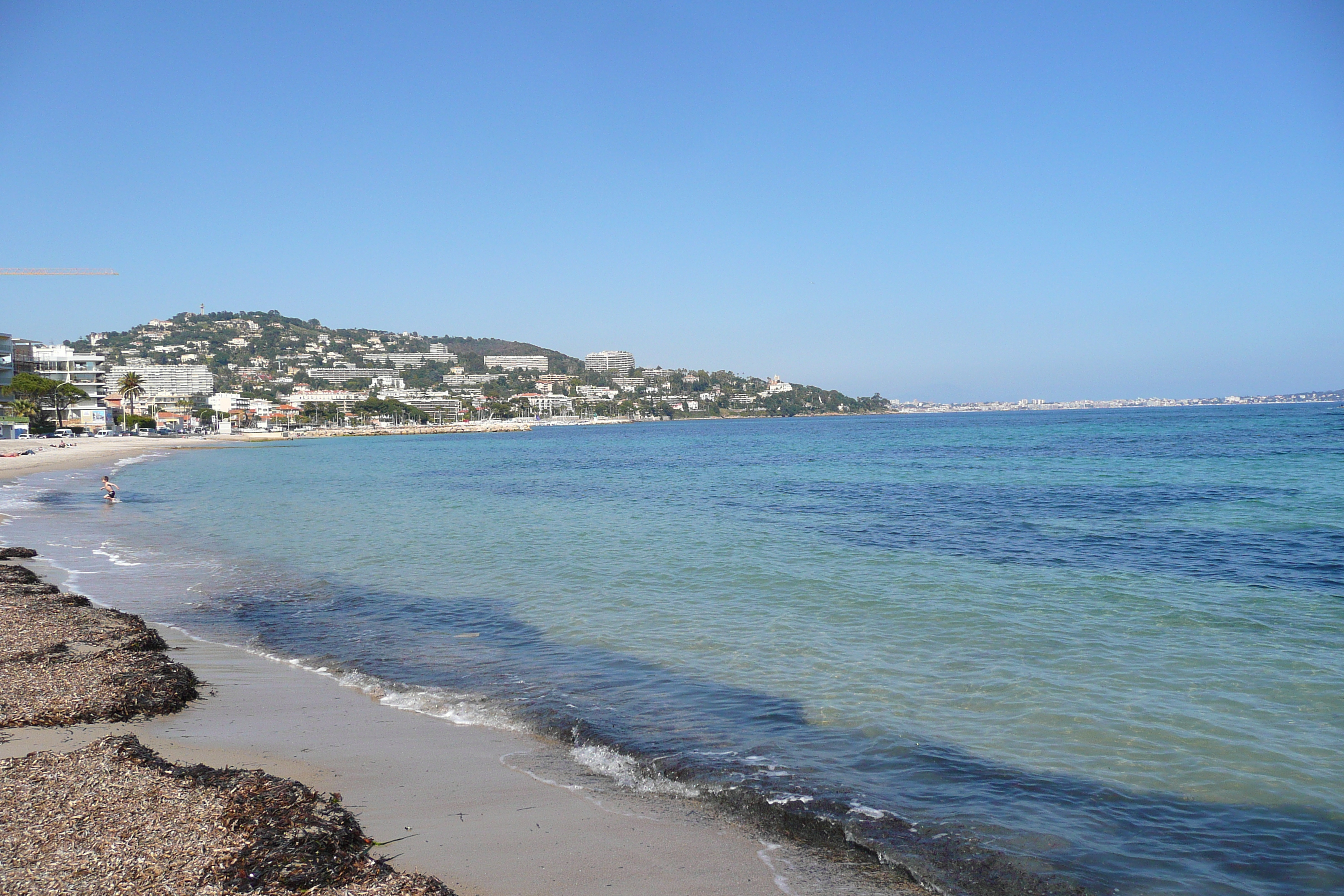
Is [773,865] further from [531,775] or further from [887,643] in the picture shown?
[887,643]

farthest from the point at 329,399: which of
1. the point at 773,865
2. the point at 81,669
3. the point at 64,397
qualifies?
the point at 773,865

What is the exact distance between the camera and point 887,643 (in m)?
8.66

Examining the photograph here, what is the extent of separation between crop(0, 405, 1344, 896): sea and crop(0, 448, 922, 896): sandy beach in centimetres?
31

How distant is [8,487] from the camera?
3088 centimetres

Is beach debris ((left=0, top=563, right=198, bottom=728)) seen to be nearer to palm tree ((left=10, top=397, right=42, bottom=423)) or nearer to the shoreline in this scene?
the shoreline

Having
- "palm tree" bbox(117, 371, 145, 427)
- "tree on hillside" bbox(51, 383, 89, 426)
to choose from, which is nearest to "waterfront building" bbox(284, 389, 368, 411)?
"palm tree" bbox(117, 371, 145, 427)

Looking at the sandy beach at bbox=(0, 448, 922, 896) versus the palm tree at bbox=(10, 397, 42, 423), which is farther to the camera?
the palm tree at bbox=(10, 397, 42, 423)

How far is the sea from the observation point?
4.86 meters

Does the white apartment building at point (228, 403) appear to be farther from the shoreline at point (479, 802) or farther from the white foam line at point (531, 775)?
the white foam line at point (531, 775)

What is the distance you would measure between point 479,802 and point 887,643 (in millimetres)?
5122

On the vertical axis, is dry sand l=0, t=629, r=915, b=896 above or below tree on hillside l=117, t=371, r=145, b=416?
below

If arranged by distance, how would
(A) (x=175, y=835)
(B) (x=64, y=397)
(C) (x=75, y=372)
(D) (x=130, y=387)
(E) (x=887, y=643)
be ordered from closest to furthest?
(A) (x=175, y=835) → (E) (x=887, y=643) → (B) (x=64, y=397) → (C) (x=75, y=372) → (D) (x=130, y=387)

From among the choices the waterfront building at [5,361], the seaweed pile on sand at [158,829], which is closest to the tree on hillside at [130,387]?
the waterfront building at [5,361]

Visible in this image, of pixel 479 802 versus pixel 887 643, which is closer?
pixel 479 802
